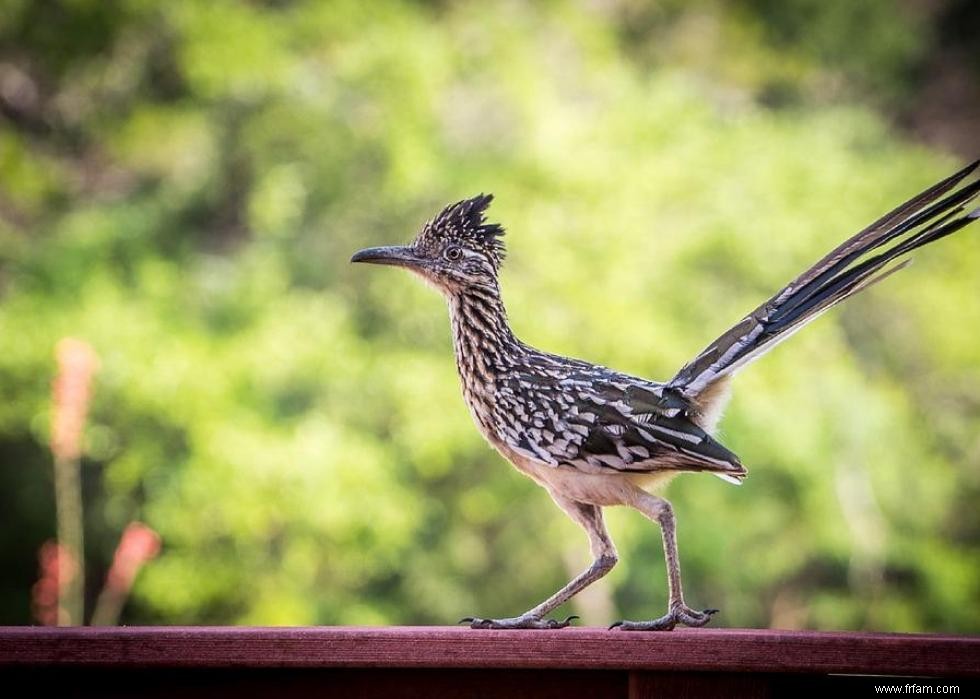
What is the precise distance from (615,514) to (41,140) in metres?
6.24

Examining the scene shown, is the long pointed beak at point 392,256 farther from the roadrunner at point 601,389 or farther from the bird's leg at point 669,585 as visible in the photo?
the bird's leg at point 669,585

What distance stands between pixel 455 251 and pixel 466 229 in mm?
63

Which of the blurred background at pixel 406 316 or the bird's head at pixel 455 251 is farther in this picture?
the blurred background at pixel 406 316

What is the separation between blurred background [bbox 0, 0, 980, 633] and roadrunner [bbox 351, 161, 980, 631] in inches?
231

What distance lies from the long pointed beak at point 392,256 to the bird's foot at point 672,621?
3.14 ft

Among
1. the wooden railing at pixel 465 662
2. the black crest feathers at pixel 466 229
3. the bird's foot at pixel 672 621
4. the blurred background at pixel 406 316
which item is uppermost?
the blurred background at pixel 406 316

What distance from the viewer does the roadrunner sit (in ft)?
8.12

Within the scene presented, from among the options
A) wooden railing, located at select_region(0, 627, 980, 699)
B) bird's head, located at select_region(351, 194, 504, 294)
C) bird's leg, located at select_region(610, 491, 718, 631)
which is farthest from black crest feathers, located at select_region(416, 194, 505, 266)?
wooden railing, located at select_region(0, 627, 980, 699)

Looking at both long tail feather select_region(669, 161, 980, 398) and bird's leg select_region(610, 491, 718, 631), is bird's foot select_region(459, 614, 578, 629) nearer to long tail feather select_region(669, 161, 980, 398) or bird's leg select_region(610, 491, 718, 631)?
bird's leg select_region(610, 491, 718, 631)

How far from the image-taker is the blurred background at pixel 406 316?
913 cm

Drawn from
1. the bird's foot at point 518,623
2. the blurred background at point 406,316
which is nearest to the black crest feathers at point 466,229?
the bird's foot at point 518,623

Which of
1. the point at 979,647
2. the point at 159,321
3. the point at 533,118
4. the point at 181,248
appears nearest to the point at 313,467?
the point at 159,321

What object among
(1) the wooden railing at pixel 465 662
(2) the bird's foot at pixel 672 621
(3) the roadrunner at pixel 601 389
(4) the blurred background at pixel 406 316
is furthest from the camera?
(4) the blurred background at pixel 406 316

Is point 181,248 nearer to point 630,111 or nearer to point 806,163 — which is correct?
point 630,111
